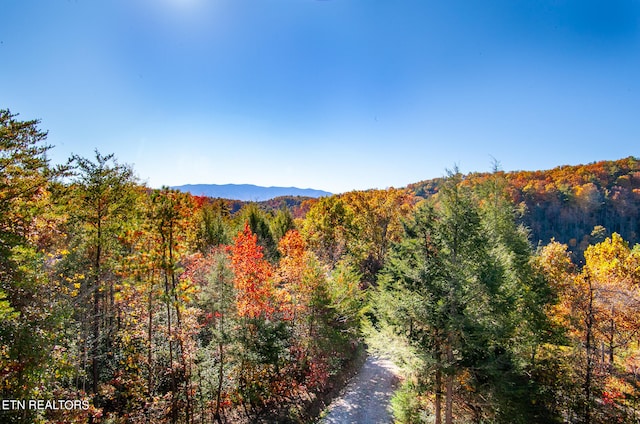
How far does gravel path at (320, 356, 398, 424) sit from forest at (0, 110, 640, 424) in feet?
4.36

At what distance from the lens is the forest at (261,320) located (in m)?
7.84

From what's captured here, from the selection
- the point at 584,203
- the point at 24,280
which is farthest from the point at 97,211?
the point at 584,203

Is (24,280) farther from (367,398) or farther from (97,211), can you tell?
(367,398)

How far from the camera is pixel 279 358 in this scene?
51.7 ft

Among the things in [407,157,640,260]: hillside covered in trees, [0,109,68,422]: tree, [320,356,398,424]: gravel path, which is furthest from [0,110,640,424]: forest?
[407,157,640,260]: hillside covered in trees

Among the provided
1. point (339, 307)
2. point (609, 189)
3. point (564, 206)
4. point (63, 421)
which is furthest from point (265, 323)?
point (609, 189)

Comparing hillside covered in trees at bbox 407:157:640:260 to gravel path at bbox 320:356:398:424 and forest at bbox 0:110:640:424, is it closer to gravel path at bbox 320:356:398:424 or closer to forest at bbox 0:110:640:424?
gravel path at bbox 320:356:398:424

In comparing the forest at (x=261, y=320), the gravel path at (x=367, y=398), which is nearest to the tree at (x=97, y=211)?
the forest at (x=261, y=320)

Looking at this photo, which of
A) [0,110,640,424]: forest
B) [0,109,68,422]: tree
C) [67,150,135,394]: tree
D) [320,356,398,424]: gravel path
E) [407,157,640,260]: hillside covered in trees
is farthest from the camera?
[407,157,640,260]: hillside covered in trees

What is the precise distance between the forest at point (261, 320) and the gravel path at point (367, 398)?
133cm

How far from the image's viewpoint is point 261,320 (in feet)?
48.1

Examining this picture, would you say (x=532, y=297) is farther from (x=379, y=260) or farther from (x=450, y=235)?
(x=379, y=260)

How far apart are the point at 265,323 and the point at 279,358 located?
2.42 metres

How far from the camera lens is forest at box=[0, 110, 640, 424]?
25.7 ft
